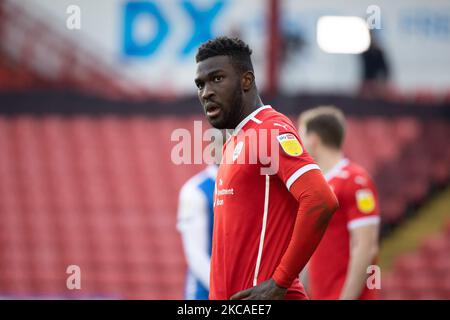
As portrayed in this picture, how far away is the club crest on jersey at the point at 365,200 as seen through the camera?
4.61m

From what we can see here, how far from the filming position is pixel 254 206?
10.7 feet

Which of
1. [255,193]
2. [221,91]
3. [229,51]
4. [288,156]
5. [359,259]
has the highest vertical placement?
[229,51]

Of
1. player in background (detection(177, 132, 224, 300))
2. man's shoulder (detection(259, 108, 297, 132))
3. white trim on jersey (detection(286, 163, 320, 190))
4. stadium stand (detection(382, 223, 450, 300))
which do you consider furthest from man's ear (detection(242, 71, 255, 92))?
stadium stand (detection(382, 223, 450, 300))

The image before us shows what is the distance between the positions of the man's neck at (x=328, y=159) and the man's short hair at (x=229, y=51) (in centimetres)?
145

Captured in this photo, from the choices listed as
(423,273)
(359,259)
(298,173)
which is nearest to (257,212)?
(298,173)

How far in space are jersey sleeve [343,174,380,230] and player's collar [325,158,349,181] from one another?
0.30ft

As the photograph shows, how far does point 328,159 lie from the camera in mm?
4828

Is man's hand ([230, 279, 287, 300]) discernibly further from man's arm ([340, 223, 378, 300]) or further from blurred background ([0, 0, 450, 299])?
blurred background ([0, 0, 450, 299])

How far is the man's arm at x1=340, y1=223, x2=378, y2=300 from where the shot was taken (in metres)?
4.46

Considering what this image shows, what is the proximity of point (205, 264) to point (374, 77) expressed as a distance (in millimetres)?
8379

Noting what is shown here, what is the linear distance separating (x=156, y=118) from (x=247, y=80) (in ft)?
28.9

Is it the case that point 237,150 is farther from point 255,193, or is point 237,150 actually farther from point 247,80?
point 247,80
